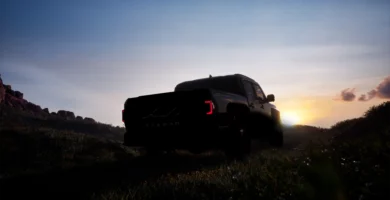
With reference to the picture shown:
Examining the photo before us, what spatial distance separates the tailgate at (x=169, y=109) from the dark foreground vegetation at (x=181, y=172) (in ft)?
3.47

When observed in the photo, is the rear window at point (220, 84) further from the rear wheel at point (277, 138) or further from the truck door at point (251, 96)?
the rear wheel at point (277, 138)

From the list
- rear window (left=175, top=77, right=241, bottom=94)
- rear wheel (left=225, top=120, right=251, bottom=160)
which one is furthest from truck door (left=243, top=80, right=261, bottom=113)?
rear wheel (left=225, top=120, right=251, bottom=160)

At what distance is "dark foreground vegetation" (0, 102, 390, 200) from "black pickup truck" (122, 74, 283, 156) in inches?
24.5

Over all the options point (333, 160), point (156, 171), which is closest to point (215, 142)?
point (156, 171)

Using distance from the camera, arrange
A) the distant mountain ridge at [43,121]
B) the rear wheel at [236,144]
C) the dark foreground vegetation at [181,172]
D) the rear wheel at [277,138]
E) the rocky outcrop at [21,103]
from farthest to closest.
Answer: the rocky outcrop at [21,103] < the distant mountain ridge at [43,121] < the rear wheel at [277,138] < the rear wheel at [236,144] < the dark foreground vegetation at [181,172]

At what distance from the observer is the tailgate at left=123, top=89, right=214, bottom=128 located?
273 inches

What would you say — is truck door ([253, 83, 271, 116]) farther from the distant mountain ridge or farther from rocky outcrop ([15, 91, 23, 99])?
rocky outcrop ([15, 91, 23, 99])

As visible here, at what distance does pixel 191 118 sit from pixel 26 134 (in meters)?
5.97

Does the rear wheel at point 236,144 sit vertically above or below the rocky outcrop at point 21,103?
below

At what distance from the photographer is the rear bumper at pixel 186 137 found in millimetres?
6840

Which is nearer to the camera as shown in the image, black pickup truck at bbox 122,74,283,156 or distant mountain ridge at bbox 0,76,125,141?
black pickup truck at bbox 122,74,283,156

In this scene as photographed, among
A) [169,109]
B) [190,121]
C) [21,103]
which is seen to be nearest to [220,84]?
[169,109]

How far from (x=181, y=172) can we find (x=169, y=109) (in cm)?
143

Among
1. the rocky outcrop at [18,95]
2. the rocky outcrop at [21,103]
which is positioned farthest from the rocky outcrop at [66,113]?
the rocky outcrop at [18,95]
